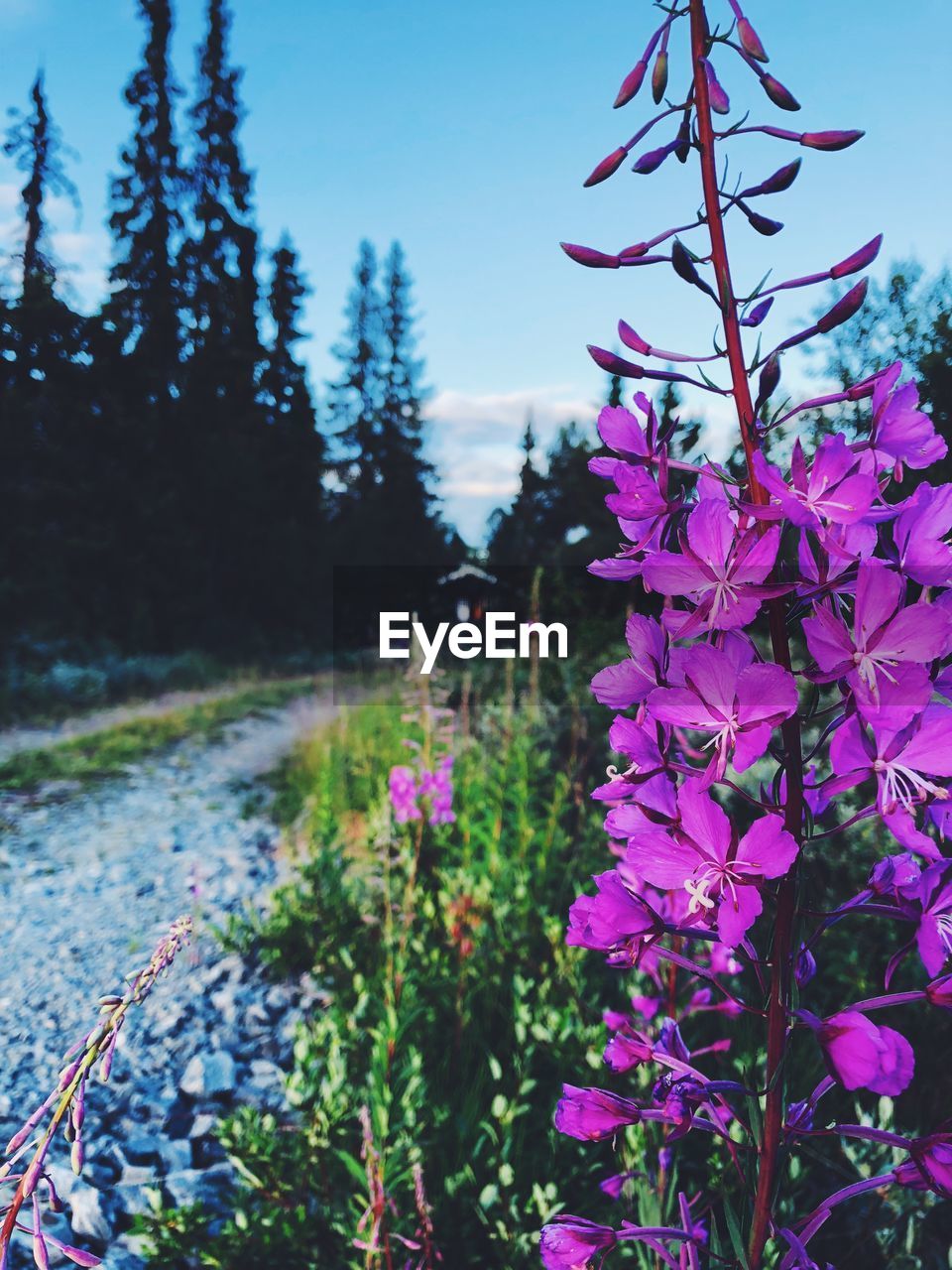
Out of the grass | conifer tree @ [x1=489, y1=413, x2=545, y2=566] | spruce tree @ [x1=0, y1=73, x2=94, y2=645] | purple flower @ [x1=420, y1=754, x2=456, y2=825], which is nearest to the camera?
purple flower @ [x1=420, y1=754, x2=456, y2=825]

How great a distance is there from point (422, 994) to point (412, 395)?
30.2 meters

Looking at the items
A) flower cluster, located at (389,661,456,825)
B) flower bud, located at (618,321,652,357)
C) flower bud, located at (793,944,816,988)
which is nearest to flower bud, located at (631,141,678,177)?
flower bud, located at (618,321,652,357)

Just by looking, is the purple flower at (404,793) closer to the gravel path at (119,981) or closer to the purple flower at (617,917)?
the gravel path at (119,981)

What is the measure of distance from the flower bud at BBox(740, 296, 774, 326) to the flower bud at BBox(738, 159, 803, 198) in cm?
16

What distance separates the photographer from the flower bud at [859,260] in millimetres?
1263

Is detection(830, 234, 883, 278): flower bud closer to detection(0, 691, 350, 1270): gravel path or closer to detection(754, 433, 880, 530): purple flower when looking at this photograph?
detection(754, 433, 880, 530): purple flower

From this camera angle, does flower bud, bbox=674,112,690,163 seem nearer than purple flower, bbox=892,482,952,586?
No

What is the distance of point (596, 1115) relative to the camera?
1271mm

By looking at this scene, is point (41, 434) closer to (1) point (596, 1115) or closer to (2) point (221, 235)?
(2) point (221, 235)

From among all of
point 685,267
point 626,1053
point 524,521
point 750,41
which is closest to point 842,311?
point 685,267

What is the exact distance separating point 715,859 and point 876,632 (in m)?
0.34

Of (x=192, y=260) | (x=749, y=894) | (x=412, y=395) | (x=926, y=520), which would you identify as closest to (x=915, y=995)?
(x=749, y=894)

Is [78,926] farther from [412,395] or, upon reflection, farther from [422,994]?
[412,395]

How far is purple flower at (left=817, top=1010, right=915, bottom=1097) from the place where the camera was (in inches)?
40.8
